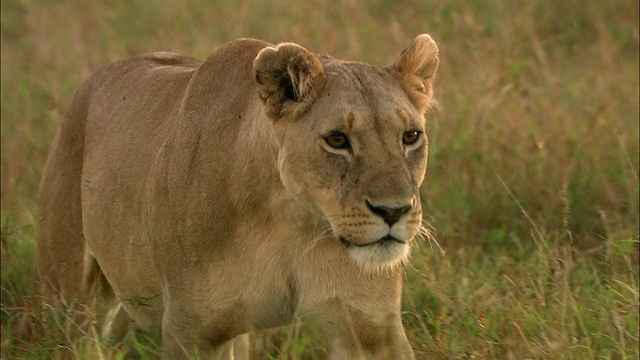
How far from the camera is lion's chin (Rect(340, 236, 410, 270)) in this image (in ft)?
11.5

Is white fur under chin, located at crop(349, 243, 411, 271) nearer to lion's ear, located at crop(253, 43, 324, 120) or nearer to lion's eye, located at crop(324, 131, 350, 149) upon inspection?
lion's eye, located at crop(324, 131, 350, 149)

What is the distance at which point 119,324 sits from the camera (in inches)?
201

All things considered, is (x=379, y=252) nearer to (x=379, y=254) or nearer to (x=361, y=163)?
(x=379, y=254)

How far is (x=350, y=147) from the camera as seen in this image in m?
3.53

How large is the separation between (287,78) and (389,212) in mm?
546

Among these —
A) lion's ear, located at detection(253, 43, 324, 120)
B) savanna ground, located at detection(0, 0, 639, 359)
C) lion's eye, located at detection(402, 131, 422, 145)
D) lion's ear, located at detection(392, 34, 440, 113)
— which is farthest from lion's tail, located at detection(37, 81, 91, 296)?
lion's eye, located at detection(402, 131, 422, 145)

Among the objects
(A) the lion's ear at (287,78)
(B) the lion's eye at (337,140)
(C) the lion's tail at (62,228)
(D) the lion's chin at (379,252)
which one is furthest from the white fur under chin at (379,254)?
(C) the lion's tail at (62,228)

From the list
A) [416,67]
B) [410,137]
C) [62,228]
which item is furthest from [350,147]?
[62,228]

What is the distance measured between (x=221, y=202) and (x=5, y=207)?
3.14 metres

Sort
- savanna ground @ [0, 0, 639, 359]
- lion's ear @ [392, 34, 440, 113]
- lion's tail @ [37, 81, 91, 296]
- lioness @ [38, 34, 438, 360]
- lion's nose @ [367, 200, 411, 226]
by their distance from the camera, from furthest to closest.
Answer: lion's tail @ [37, 81, 91, 296] → savanna ground @ [0, 0, 639, 359] → lion's ear @ [392, 34, 440, 113] → lioness @ [38, 34, 438, 360] → lion's nose @ [367, 200, 411, 226]

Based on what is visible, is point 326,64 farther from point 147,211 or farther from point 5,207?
point 5,207

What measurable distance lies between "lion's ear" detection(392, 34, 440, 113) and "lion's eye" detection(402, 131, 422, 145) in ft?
0.71

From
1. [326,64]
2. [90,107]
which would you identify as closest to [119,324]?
[90,107]

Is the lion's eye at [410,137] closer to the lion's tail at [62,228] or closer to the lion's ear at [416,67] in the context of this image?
the lion's ear at [416,67]
